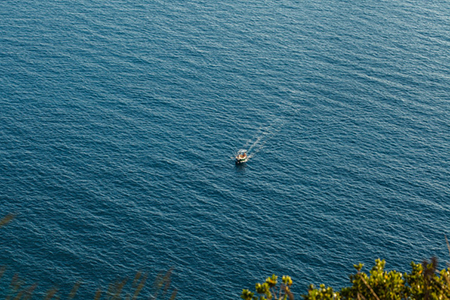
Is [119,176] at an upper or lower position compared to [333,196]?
upper

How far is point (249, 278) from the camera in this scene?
150625mm

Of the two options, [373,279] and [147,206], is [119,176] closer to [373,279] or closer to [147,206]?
[147,206]

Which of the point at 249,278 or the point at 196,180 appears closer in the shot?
the point at 249,278

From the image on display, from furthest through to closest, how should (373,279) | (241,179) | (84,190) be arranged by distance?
(241,179)
(84,190)
(373,279)

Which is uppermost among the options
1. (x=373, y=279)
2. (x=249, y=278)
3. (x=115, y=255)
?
(x=115, y=255)

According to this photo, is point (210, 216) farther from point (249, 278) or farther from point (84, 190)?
point (84, 190)

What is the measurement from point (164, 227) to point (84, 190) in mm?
29906

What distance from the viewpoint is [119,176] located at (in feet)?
609

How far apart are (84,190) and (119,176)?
12.4 meters

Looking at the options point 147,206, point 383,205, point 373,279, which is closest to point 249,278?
point 147,206

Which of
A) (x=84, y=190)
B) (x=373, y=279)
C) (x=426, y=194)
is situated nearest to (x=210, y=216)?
(x=84, y=190)

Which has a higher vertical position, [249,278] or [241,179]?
[241,179]

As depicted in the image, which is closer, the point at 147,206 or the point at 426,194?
the point at 147,206

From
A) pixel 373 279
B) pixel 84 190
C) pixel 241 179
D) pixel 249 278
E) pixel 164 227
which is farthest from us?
pixel 241 179
